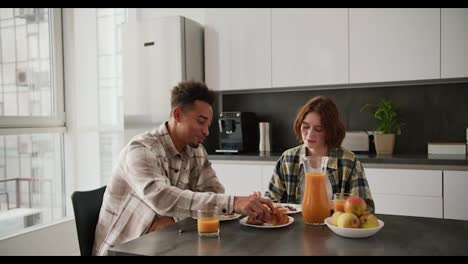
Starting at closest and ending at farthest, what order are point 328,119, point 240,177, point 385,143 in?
point 328,119, point 385,143, point 240,177

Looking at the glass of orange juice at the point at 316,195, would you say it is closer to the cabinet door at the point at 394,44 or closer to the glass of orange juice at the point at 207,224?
the glass of orange juice at the point at 207,224

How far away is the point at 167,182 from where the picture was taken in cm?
159

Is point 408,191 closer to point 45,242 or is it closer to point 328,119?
point 328,119

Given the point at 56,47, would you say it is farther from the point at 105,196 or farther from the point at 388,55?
the point at 388,55

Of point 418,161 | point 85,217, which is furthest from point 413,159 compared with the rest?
point 85,217

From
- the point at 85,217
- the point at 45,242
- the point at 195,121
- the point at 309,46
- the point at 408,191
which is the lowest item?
the point at 45,242

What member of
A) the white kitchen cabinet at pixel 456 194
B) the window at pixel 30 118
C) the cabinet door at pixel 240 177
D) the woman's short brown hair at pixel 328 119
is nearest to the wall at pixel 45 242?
the window at pixel 30 118

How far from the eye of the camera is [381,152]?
316cm

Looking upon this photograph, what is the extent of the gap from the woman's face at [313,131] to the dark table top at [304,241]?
0.59 m

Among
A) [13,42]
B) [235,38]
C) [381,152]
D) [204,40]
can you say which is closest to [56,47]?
[13,42]

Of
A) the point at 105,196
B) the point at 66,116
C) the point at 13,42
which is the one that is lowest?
the point at 105,196

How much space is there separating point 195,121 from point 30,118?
79.4 inches

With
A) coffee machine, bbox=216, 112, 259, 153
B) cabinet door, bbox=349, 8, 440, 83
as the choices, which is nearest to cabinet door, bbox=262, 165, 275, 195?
coffee machine, bbox=216, 112, 259, 153
